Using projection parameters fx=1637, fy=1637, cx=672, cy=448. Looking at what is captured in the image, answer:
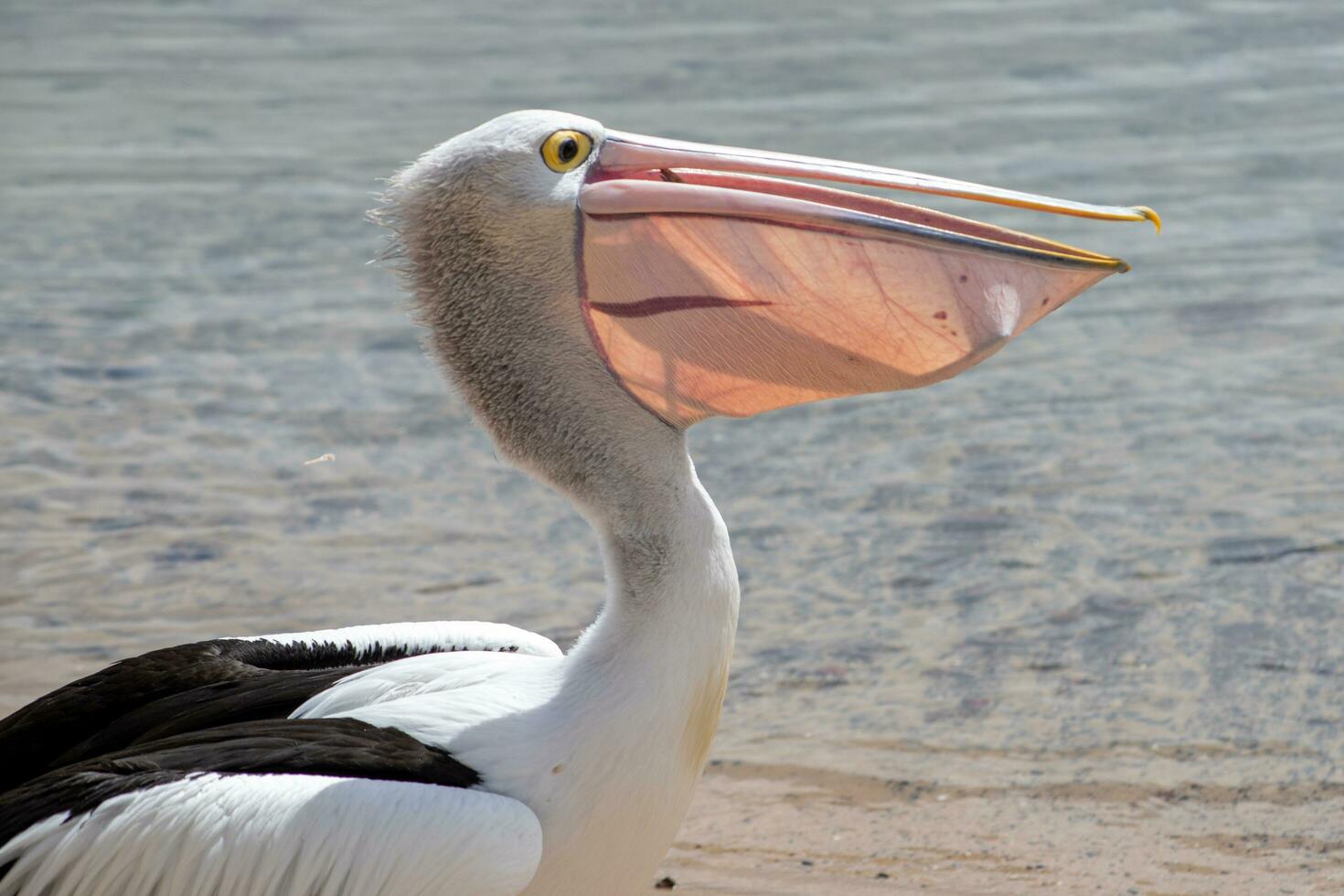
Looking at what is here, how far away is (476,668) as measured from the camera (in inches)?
98.8

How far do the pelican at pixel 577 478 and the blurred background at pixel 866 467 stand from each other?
0.95 metres

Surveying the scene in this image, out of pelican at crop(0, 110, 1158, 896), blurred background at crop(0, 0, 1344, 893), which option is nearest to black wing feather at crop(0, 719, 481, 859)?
pelican at crop(0, 110, 1158, 896)

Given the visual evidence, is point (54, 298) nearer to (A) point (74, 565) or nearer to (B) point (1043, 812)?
(A) point (74, 565)

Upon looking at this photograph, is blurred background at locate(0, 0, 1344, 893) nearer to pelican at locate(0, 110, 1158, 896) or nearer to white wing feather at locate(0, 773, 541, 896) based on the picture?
pelican at locate(0, 110, 1158, 896)

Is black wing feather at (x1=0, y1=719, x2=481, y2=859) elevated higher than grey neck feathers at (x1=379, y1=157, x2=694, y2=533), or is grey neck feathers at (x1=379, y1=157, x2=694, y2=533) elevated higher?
grey neck feathers at (x1=379, y1=157, x2=694, y2=533)

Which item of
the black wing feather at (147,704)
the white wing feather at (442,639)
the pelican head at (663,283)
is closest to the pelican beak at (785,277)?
the pelican head at (663,283)

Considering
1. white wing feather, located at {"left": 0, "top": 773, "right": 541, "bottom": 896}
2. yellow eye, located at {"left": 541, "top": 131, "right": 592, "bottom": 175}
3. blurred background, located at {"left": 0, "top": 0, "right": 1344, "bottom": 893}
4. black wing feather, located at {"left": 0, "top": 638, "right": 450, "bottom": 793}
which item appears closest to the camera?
white wing feather, located at {"left": 0, "top": 773, "right": 541, "bottom": 896}

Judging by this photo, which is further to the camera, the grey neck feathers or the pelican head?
the grey neck feathers

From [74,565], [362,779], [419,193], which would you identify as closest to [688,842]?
[362,779]

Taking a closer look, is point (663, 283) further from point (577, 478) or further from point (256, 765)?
point (256, 765)

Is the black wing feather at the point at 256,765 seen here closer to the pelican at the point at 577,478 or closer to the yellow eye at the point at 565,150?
the pelican at the point at 577,478

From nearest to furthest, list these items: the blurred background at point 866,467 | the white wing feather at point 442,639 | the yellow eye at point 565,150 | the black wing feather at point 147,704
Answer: the yellow eye at point 565,150, the black wing feather at point 147,704, the white wing feather at point 442,639, the blurred background at point 866,467

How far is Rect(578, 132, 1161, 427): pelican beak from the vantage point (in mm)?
2211

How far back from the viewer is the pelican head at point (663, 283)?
225cm
